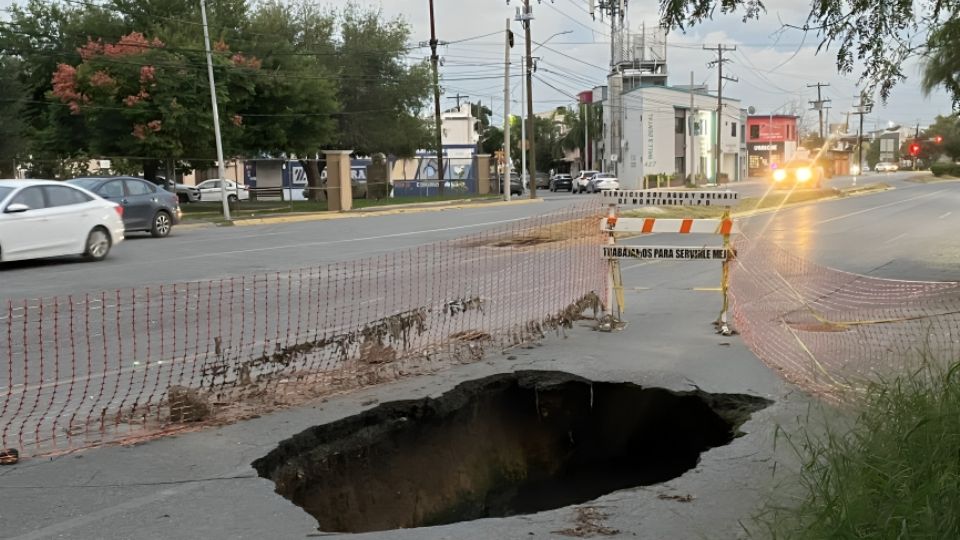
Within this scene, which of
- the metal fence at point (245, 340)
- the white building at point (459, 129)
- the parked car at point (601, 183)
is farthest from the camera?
the white building at point (459, 129)

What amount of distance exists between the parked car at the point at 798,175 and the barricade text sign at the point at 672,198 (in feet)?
140

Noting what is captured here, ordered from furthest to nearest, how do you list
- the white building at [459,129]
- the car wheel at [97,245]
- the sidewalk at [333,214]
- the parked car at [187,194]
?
the white building at [459,129]
the parked car at [187,194]
the sidewalk at [333,214]
the car wheel at [97,245]

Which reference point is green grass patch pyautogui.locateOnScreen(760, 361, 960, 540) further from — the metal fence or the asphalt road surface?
the asphalt road surface

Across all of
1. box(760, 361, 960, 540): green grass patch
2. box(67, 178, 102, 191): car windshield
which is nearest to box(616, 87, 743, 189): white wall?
box(67, 178, 102, 191): car windshield

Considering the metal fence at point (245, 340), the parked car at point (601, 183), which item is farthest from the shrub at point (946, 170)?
the metal fence at point (245, 340)

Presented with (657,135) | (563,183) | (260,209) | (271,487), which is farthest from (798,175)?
(271,487)

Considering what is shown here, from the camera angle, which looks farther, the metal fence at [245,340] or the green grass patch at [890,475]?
the metal fence at [245,340]

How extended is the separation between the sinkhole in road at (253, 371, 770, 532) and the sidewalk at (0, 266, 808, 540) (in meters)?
0.15

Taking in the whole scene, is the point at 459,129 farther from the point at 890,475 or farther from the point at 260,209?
the point at 890,475

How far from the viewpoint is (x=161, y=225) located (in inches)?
850

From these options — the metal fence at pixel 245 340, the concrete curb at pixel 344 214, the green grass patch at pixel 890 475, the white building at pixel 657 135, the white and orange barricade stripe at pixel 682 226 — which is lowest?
the metal fence at pixel 245 340

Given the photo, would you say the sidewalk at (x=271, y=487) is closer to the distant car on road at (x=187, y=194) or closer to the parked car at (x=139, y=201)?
the parked car at (x=139, y=201)

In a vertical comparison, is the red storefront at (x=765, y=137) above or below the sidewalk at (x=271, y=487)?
above

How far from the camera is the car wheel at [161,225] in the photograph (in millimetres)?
21359
